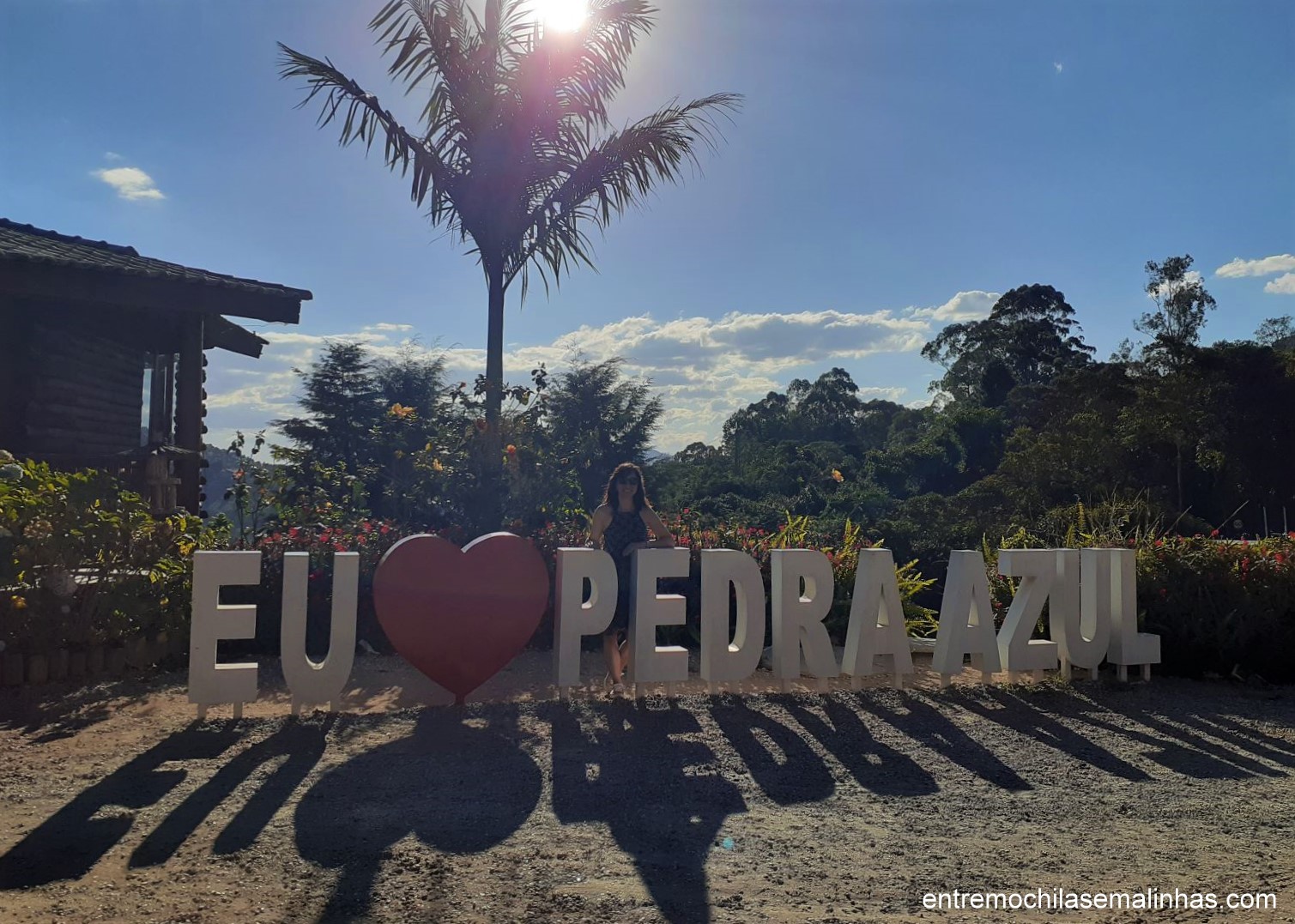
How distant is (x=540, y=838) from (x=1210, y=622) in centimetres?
581

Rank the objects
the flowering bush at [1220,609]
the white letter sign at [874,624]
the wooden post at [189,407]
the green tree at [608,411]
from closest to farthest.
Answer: the white letter sign at [874,624] < the flowering bush at [1220,609] < the wooden post at [189,407] < the green tree at [608,411]

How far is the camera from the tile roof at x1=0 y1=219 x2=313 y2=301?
7812 mm

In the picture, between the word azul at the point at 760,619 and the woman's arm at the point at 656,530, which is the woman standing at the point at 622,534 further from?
the word azul at the point at 760,619

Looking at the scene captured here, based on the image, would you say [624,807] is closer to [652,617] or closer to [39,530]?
[652,617]

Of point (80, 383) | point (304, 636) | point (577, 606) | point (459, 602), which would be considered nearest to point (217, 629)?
point (304, 636)

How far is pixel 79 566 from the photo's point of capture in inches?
224

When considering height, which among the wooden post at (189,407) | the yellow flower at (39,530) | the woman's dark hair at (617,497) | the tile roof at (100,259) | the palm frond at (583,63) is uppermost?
the palm frond at (583,63)

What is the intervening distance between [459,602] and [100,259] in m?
6.14

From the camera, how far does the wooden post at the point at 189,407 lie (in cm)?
962

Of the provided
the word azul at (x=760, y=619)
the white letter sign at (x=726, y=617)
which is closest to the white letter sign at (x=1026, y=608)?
the word azul at (x=760, y=619)

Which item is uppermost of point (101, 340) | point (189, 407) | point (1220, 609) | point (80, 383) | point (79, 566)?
point (101, 340)

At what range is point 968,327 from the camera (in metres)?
46.9

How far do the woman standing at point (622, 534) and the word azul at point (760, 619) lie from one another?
186 millimetres

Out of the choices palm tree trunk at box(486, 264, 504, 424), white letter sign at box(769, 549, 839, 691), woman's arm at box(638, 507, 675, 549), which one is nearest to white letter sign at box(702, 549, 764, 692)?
white letter sign at box(769, 549, 839, 691)
